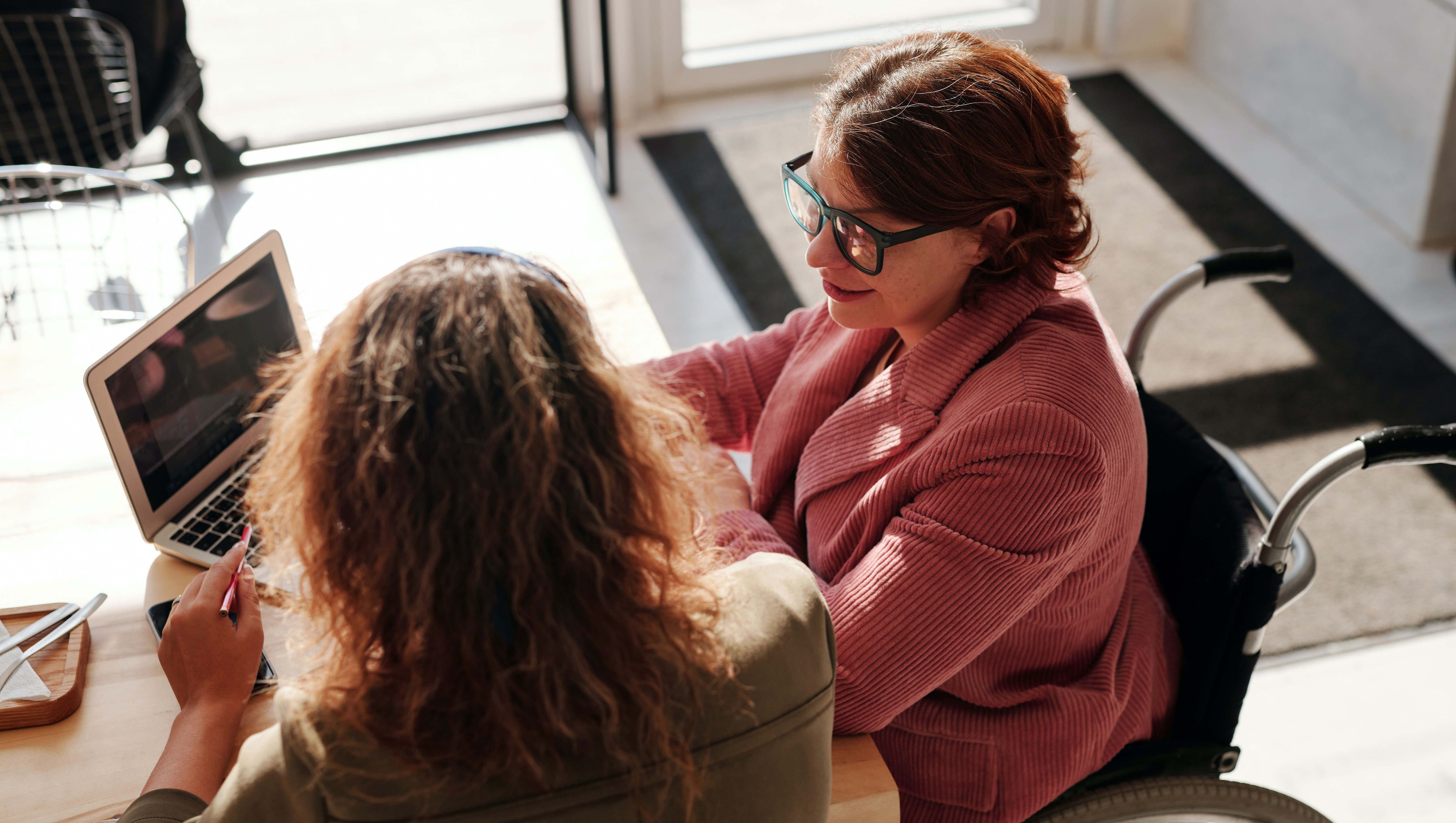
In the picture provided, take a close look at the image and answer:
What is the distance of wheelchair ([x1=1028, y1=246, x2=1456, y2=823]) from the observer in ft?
4.12

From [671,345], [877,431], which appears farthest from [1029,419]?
[671,345]

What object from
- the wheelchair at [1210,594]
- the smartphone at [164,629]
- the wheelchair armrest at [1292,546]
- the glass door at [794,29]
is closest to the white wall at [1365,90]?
the glass door at [794,29]

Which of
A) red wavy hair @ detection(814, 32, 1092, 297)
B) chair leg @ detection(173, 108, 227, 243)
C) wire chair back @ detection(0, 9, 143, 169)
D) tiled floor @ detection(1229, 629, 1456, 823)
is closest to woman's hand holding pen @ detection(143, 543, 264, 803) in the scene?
red wavy hair @ detection(814, 32, 1092, 297)

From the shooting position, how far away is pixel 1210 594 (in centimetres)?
135

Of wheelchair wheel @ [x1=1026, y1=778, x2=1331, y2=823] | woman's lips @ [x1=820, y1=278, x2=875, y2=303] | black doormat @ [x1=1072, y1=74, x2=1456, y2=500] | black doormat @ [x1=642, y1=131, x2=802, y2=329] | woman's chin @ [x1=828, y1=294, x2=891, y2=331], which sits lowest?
black doormat @ [x1=1072, y1=74, x2=1456, y2=500]

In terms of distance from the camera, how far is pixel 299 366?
37.4 inches

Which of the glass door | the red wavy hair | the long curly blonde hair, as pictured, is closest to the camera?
the long curly blonde hair

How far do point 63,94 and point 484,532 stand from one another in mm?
2502

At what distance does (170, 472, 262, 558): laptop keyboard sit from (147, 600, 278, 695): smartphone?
0.28 ft

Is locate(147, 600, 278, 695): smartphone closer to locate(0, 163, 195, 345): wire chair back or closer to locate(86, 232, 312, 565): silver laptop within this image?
locate(86, 232, 312, 565): silver laptop

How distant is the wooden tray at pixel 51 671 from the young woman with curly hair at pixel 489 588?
0.38 meters

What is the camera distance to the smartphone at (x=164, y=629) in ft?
3.86

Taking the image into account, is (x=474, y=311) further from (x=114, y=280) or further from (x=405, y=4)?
(x=405, y=4)

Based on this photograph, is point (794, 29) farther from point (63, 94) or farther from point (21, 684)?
point (21, 684)
